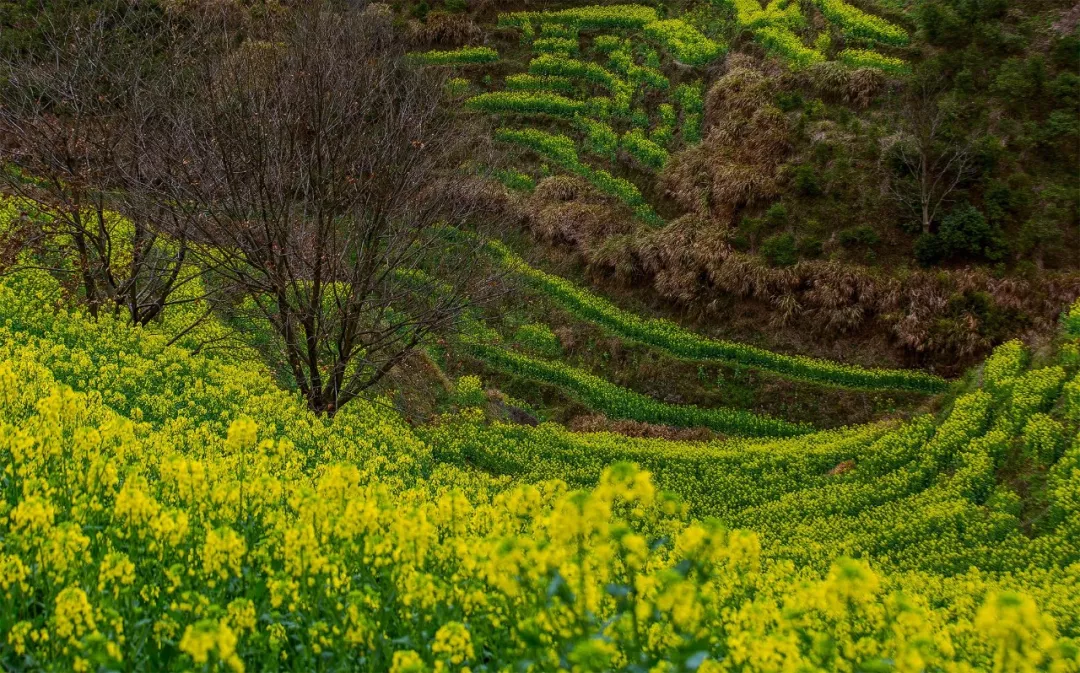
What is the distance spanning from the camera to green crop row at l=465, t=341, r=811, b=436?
23766 mm

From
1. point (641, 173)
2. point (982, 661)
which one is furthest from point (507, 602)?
point (641, 173)

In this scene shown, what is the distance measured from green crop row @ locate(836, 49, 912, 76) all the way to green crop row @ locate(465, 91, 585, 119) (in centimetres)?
1103

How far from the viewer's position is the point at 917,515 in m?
14.8

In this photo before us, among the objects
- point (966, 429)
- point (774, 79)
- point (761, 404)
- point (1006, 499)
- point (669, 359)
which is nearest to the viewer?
point (1006, 499)

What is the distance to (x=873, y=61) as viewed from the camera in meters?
31.5

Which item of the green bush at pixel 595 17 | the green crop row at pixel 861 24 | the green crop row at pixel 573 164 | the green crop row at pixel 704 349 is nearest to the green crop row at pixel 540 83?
the green crop row at pixel 573 164

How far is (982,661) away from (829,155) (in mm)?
25936

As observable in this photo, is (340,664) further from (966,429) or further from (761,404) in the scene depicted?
(761,404)

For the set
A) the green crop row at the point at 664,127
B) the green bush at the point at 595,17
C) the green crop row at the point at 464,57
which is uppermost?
the green bush at the point at 595,17

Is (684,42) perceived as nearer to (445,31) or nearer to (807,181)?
(807,181)

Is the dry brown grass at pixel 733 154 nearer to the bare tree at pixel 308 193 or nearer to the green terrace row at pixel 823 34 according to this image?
the green terrace row at pixel 823 34

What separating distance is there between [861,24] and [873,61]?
3358mm

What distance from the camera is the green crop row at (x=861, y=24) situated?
33.0m

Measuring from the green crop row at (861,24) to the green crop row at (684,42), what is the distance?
486 centimetres
